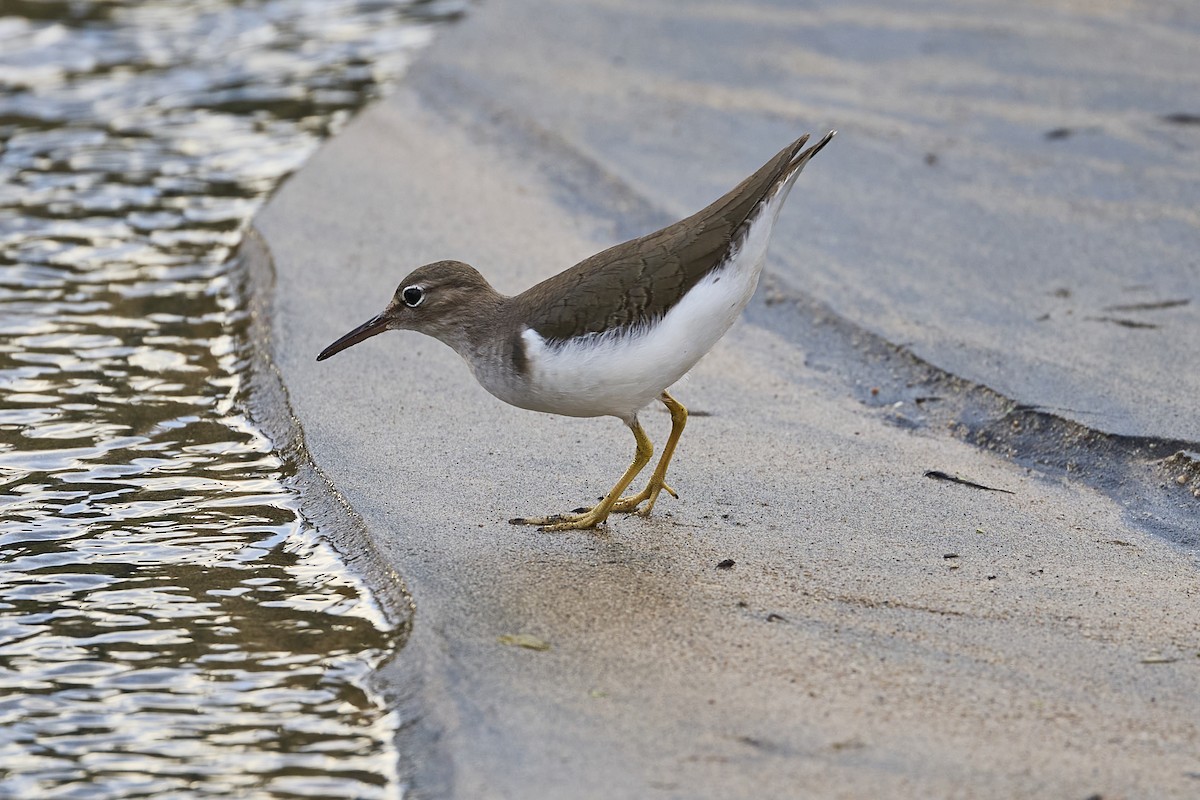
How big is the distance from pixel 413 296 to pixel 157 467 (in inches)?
50.6

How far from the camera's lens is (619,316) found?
4852 mm

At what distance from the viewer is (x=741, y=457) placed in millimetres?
5508

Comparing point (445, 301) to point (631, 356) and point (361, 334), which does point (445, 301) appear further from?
point (631, 356)

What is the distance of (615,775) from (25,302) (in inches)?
191

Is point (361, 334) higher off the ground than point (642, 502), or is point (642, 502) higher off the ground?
point (361, 334)

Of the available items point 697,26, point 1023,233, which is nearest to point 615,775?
point 1023,233

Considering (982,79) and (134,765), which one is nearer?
(134,765)

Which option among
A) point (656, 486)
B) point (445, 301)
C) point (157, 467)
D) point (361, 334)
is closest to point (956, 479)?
point (656, 486)

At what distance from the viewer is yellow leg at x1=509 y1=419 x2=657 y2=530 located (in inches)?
198

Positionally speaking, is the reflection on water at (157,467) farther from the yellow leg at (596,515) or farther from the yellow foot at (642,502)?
the yellow foot at (642,502)

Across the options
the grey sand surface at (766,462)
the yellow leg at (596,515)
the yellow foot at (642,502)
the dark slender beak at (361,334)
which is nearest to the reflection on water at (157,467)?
the grey sand surface at (766,462)

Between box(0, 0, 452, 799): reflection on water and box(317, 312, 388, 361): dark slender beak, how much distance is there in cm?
56

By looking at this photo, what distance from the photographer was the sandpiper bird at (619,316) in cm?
484

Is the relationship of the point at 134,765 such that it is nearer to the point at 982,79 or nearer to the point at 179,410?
the point at 179,410
